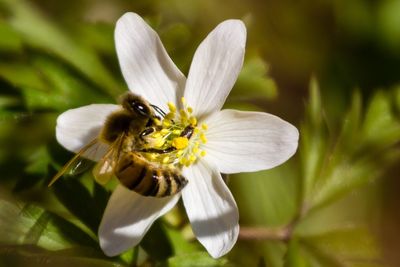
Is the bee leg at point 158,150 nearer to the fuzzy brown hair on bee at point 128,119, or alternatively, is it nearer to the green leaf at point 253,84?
the fuzzy brown hair on bee at point 128,119

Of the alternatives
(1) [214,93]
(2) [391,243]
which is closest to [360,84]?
(2) [391,243]

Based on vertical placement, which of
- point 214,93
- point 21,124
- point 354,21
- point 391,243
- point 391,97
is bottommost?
point 391,243

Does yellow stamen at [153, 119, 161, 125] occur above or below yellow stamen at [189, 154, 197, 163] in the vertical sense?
above

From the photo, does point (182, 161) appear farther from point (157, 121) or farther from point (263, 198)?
point (263, 198)

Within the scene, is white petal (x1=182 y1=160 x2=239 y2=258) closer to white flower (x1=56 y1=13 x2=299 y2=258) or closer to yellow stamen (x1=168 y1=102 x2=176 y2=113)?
white flower (x1=56 y1=13 x2=299 y2=258)

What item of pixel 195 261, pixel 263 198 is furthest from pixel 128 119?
pixel 263 198

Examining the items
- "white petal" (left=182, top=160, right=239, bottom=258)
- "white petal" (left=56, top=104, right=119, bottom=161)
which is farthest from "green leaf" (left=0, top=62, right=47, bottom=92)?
A: "white petal" (left=182, top=160, right=239, bottom=258)

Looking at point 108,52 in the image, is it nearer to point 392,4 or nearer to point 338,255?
point 338,255
